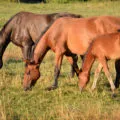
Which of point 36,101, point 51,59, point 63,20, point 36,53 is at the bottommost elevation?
point 51,59

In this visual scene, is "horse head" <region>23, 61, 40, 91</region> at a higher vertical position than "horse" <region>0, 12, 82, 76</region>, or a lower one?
lower

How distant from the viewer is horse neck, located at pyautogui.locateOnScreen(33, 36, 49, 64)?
9.38 meters

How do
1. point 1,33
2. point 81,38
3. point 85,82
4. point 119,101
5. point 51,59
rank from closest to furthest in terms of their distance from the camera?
1. point 119,101
2. point 85,82
3. point 81,38
4. point 1,33
5. point 51,59

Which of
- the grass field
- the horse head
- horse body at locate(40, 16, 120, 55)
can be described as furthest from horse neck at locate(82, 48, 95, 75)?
the horse head

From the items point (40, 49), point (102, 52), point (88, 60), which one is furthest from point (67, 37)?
point (102, 52)

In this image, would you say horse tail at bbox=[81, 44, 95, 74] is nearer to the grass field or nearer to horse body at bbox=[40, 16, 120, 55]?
the grass field

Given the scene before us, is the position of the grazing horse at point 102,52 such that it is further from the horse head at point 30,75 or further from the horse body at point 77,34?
the horse head at point 30,75

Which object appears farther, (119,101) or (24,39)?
(24,39)

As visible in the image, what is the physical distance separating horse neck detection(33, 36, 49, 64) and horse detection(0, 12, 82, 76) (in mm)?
1991

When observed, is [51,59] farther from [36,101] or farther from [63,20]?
[36,101]

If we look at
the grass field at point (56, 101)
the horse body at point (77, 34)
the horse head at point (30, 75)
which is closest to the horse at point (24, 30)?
the grass field at point (56, 101)

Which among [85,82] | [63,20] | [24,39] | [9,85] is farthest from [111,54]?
[24,39]

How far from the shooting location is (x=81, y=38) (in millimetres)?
9320

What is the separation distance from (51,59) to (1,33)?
3.57 m
